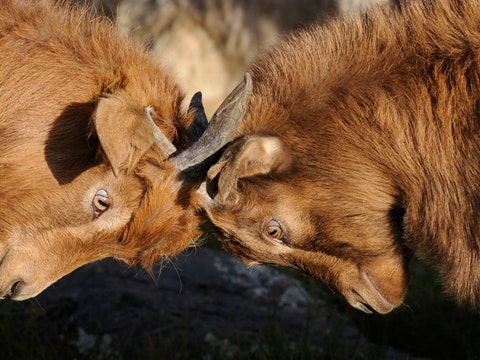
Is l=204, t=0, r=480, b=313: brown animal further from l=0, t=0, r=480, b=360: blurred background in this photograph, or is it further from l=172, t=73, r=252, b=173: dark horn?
l=0, t=0, r=480, b=360: blurred background

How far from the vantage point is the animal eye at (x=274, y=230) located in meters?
5.57

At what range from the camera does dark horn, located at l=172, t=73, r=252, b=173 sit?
206 inches

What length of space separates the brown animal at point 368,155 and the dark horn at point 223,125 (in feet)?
0.25

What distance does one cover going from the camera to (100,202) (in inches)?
217

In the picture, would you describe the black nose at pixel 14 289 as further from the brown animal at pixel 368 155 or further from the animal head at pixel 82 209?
the brown animal at pixel 368 155

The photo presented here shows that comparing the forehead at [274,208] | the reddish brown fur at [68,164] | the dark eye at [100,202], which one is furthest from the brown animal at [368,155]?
the dark eye at [100,202]

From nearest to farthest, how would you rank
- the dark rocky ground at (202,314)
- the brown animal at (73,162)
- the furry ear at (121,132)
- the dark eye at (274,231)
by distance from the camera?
1. the furry ear at (121,132)
2. the brown animal at (73,162)
3. the dark eye at (274,231)
4. the dark rocky ground at (202,314)

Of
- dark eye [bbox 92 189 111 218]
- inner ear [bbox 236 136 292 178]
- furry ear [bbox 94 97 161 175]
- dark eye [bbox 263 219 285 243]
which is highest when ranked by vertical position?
furry ear [bbox 94 97 161 175]

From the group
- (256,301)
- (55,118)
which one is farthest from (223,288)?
(55,118)

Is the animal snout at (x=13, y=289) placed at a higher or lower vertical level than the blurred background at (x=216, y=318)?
higher

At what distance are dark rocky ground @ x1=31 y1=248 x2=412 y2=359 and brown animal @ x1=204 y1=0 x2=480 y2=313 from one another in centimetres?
128

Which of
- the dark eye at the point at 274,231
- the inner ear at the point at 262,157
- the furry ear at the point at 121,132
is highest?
the furry ear at the point at 121,132

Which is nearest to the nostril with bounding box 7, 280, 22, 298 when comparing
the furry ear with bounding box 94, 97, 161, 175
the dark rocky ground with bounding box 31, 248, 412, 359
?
the furry ear with bounding box 94, 97, 161, 175

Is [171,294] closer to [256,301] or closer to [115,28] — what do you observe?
[256,301]
